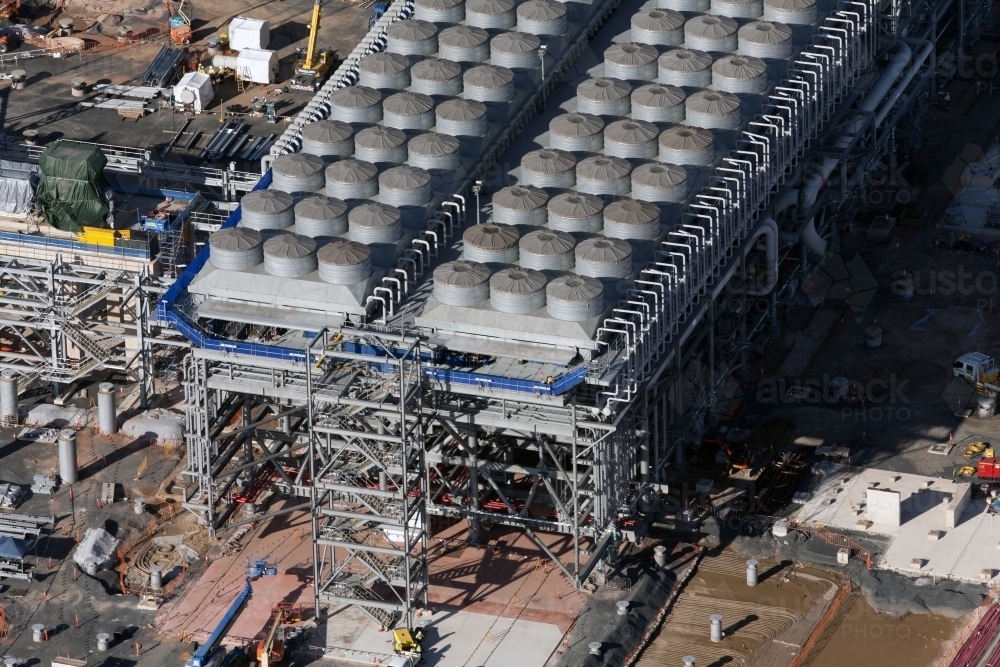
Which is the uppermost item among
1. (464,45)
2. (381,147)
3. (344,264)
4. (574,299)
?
(464,45)

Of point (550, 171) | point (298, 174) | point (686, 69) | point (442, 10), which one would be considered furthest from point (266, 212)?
point (686, 69)

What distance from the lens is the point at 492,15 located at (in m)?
173

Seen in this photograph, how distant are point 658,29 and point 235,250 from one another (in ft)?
124

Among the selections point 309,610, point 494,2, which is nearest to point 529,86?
point 494,2

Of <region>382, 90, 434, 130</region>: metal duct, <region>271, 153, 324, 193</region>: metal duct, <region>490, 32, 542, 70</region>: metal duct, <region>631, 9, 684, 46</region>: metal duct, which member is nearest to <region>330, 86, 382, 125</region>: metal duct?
<region>382, 90, 434, 130</region>: metal duct

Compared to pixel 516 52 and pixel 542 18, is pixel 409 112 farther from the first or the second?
pixel 542 18

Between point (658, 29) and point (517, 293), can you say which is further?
point (658, 29)

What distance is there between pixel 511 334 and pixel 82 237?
3516 centimetres

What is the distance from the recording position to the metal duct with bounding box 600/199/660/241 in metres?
152

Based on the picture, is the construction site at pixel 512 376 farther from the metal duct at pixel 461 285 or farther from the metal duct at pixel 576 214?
the metal duct at pixel 461 285

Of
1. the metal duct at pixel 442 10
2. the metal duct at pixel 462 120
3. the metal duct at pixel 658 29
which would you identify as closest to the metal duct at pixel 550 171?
the metal duct at pixel 462 120

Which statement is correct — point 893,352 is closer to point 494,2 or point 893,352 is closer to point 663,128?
point 663,128

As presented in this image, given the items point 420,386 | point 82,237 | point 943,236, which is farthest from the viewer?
point 943,236

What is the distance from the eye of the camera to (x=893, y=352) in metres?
171
